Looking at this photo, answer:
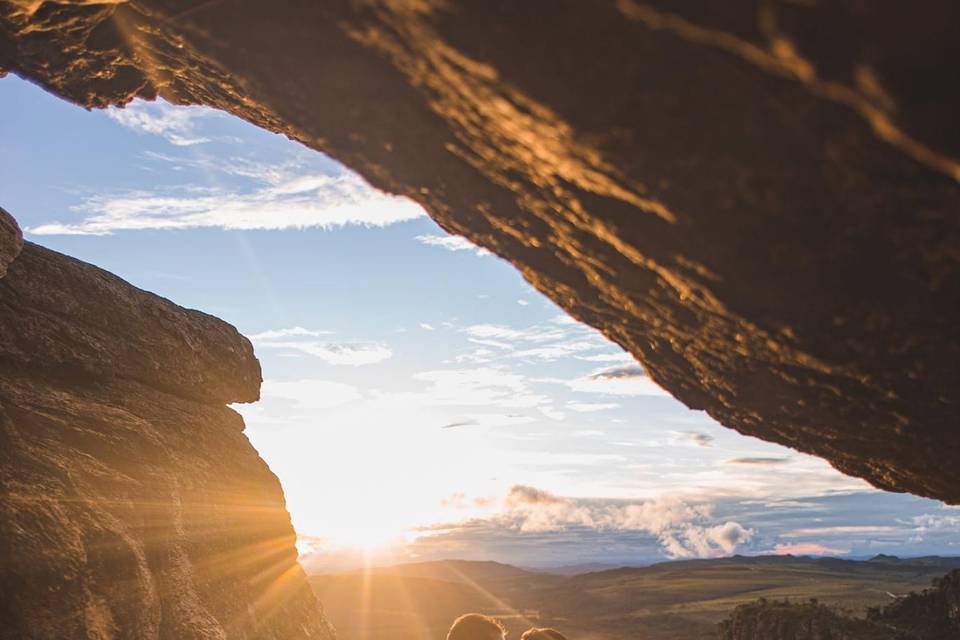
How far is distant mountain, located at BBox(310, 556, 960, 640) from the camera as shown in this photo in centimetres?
10444

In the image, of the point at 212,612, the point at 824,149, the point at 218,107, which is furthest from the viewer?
the point at 212,612

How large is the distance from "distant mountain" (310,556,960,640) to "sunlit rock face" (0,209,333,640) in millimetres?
75302

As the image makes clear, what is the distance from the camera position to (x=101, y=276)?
21547mm

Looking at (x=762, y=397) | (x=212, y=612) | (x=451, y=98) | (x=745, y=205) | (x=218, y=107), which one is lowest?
(x=212, y=612)

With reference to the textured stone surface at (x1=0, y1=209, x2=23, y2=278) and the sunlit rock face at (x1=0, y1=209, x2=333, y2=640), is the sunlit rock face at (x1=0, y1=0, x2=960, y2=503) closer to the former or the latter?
the textured stone surface at (x1=0, y1=209, x2=23, y2=278)

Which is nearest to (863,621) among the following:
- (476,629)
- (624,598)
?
(476,629)

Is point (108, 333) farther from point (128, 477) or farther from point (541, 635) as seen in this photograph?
point (541, 635)

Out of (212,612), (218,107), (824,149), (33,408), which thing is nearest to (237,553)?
(212,612)

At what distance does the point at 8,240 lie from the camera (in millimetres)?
17719

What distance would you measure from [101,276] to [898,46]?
22.4 m

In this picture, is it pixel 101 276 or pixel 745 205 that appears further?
pixel 101 276

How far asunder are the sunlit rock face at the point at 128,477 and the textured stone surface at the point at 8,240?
0.85 feet

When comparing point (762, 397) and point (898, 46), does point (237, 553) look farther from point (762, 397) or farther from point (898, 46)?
point (898, 46)


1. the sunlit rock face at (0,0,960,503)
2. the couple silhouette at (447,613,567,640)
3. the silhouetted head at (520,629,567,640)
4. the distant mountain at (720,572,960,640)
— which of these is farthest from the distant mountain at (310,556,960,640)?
the sunlit rock face at (0,0,960,503)
